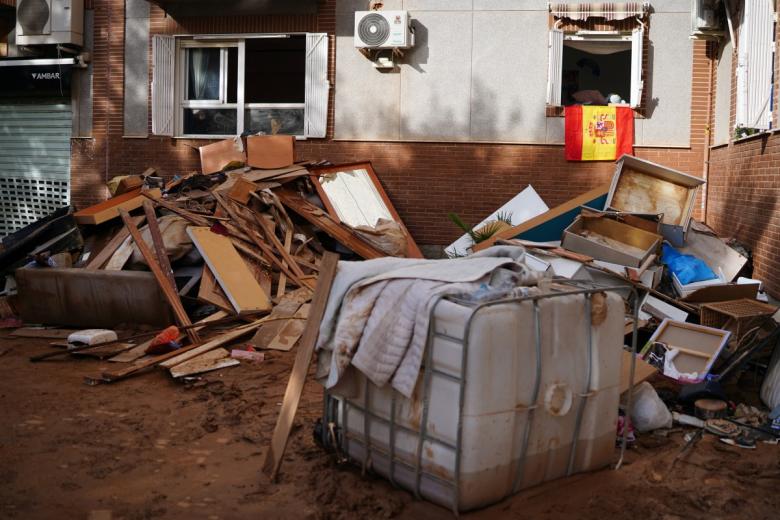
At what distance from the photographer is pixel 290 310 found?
28.1 ft

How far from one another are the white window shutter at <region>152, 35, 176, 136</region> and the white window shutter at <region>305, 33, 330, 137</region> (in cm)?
243

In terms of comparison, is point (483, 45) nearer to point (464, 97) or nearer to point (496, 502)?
point (464, 97)

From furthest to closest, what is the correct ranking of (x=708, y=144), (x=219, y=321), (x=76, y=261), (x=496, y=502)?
(x=708, y=144)
(x=76, y=261)
(x=219, y=321)
(x=496, y=502)

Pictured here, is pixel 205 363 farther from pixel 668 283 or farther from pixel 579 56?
pixel 579 56

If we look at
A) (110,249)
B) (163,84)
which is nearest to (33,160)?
(163,84)

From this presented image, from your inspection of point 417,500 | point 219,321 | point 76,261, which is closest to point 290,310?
point 219,321

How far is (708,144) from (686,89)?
90 cm

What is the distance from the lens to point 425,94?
12.3 meters

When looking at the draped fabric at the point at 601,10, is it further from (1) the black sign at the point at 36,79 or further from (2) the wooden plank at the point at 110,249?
(1) the black sign at the point at 36,79

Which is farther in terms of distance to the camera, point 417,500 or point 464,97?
point 464,97

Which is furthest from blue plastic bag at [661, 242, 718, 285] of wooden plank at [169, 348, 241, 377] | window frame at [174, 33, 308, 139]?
window frame at [174, 33, 308, 139]

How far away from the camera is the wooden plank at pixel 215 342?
7.13 m

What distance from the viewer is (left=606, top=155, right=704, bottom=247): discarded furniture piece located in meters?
9.27

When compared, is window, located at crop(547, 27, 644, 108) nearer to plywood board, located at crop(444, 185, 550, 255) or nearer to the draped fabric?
the draped fabric
